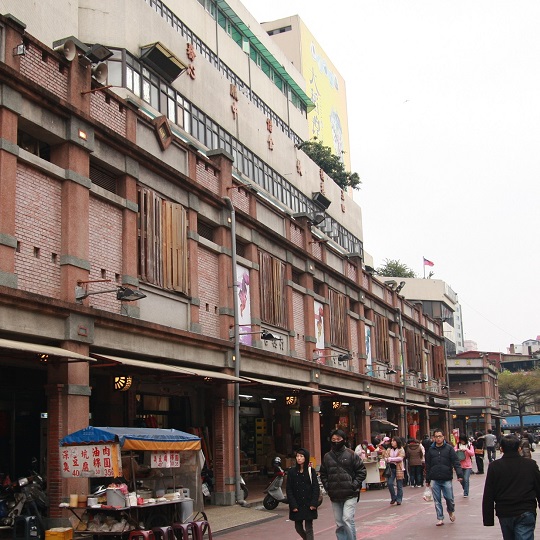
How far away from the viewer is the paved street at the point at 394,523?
14.6 meters

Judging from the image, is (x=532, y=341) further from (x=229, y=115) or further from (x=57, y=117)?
(x=57, y=117)

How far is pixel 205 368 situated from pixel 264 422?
37.1ft

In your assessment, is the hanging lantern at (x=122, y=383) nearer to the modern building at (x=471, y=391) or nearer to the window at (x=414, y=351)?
the window at (x=414, y=351)

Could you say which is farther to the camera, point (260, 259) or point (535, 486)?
point (260, 259)

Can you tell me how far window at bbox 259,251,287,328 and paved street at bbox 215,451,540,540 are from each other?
721 cm

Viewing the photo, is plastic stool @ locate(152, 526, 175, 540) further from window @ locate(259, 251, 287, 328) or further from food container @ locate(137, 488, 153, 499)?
window @ locate(259, 251, 287, 328)

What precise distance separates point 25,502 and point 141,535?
328 cm

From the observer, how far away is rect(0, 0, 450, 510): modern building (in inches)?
631

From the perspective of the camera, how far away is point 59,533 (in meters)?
14.5

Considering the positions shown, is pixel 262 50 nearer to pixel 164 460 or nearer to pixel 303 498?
pixel 164 460

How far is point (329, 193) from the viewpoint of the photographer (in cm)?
4744

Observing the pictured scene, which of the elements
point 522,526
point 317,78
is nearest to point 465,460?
point 522,526

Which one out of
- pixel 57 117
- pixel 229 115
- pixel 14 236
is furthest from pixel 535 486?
pixel 229 115

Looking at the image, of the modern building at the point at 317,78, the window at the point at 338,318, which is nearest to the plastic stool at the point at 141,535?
the window at the point at 338,318
